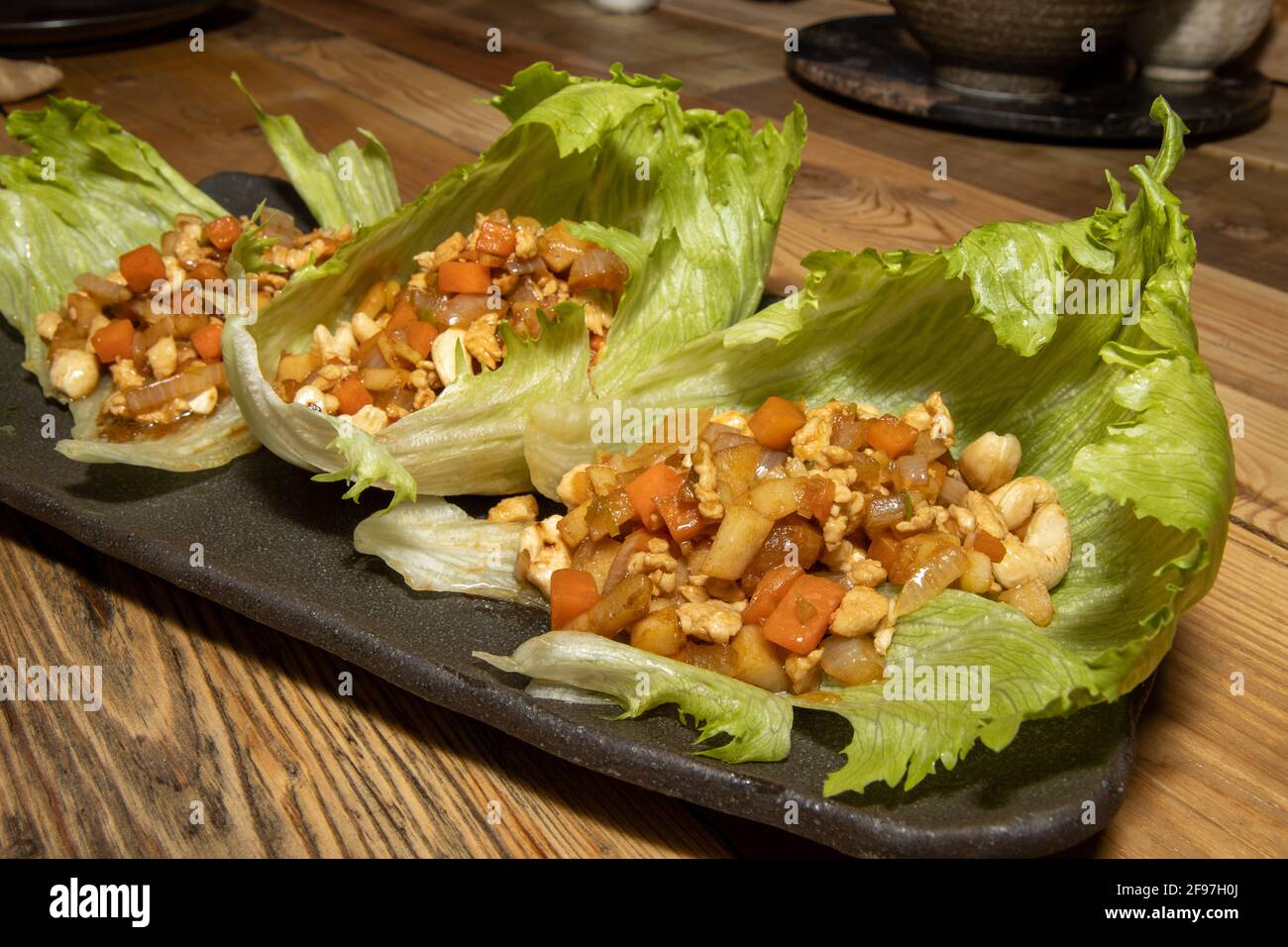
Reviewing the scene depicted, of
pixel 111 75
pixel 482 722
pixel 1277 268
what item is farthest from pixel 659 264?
pixel 111 75

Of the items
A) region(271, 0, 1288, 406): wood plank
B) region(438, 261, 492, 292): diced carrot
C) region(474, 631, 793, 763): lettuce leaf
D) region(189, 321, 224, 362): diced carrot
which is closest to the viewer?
region(474, 631, 793, 763): lettuce leaf

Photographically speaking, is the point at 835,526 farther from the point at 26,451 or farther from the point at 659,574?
the point at 26,451

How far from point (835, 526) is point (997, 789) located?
1.79 feet

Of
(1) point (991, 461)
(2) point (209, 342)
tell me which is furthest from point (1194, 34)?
(2) point (209, 342)

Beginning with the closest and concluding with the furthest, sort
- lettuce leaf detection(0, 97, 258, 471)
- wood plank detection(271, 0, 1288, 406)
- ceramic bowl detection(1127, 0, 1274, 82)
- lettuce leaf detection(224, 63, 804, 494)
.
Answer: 1. lettuce leaf detection(224, 63, 804, 494)
2. lettuce leaf detection(0, 97, 258, 471)
3. wood plank detection(271, 0, 1288, 406)
4. ceramic bowl detection(1127, 0, 1274, 82)

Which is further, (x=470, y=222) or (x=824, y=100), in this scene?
(x=824, y=100)

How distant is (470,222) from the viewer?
9.77 feet

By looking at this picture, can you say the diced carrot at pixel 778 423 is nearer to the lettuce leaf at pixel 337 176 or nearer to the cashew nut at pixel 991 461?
the cashew nut at pixel 991 461

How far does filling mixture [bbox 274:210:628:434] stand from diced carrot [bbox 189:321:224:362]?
18cm

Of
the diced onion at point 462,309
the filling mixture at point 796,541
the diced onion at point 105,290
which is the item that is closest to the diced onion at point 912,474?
the filling mixture at point 796,541

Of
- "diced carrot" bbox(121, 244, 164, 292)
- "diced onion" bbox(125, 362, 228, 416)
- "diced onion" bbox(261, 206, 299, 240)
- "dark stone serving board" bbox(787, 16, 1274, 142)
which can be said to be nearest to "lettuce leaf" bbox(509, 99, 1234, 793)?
"diced onion" bbox(125, 362, 228, 416)

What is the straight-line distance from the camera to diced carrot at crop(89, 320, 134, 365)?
2.86m

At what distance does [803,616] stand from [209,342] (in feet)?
5.36

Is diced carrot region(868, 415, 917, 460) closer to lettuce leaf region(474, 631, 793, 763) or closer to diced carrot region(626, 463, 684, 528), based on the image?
diced carrot region(626, 463, 684, 528)
